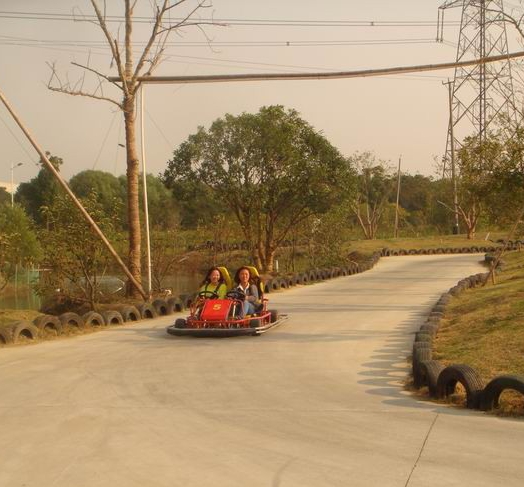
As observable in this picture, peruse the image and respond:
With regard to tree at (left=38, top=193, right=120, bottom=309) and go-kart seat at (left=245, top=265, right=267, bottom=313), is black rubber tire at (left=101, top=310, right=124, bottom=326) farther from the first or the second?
tree at (left=38, top=193, right=120, bottom=309)

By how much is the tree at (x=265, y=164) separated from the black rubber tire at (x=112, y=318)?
46.8 ft

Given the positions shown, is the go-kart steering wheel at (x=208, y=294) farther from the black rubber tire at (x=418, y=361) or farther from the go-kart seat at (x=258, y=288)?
the black rubber tire at (x=418, y=361)

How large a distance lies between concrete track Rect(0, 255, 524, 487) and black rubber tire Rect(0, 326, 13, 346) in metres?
0.42

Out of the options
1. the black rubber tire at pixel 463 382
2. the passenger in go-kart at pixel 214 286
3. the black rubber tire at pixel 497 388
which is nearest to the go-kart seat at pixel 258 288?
the passenger in go-kart at pixel 214 286

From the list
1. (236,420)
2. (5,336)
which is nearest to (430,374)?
(236,420)

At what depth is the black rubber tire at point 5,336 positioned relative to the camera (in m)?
11.9

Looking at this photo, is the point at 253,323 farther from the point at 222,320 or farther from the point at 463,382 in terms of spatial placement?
the point at 463,382

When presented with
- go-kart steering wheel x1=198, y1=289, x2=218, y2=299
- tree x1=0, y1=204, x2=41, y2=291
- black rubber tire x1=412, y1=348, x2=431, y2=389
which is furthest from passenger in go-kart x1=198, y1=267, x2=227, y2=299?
tree x1=0, y1=204, x2=41, y2=291

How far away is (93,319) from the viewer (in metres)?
14.2

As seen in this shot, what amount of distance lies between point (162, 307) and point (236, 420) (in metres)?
9.64

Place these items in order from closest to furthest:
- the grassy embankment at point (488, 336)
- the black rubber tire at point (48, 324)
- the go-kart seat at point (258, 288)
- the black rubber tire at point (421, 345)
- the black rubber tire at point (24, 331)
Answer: the grassy embankment at point (488, 336)
the black rubber tire at point (421, 345)
the black rubber tire at point (24, 331)
the black rubber tire at point (48, 324)
the go-kart seat at point (258, 288)

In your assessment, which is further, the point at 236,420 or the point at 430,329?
the point at 430,329

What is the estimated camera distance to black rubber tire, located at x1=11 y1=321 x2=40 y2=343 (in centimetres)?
1202

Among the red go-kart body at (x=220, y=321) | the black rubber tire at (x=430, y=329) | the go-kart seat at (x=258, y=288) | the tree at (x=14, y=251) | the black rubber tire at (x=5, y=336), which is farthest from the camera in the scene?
the tree at (x=14, y=251)
